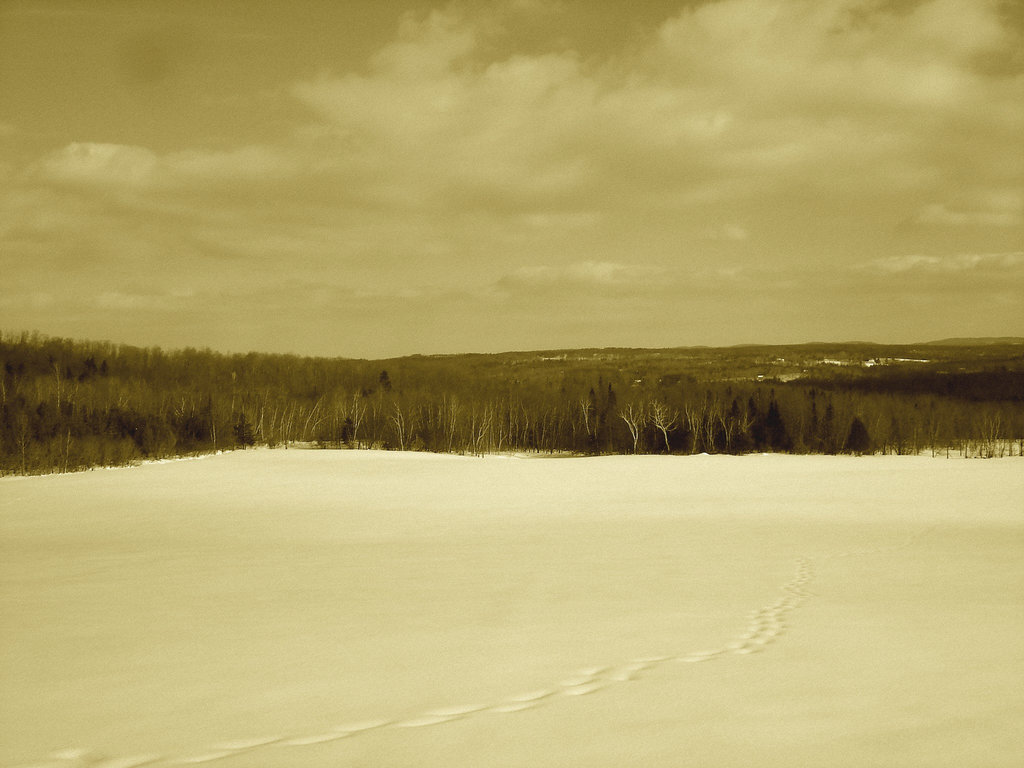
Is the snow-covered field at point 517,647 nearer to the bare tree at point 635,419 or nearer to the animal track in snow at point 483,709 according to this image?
the animal track in snow at point 483,709

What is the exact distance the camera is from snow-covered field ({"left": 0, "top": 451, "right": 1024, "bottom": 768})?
456 centimetres

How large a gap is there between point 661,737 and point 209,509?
1066 inches

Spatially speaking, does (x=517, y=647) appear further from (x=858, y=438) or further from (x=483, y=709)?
(x=858, y=438)

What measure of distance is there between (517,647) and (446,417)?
277ft

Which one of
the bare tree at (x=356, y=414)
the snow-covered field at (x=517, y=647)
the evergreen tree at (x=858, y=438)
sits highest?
the bare tree at (x=356, y=414)

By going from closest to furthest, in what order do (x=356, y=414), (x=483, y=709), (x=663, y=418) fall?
(x=483, y=709), (x=663, y=418), (x=356, y=414)

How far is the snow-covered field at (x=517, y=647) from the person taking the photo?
15.0ft

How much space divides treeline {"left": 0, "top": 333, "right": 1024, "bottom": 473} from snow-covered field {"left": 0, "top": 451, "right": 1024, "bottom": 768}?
53412mm

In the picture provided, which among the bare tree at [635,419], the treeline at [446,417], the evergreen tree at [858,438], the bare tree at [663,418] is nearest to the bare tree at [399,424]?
the treeline at [446,417]

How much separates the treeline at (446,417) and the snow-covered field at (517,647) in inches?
2103

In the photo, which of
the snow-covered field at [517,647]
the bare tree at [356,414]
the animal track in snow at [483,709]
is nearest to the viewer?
the animal track in snow at [483,709]

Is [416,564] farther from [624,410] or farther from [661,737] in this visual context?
[624,410]

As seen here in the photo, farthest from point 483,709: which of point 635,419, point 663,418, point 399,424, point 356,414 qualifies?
point 356,414

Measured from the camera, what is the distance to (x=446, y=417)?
3600 inches
